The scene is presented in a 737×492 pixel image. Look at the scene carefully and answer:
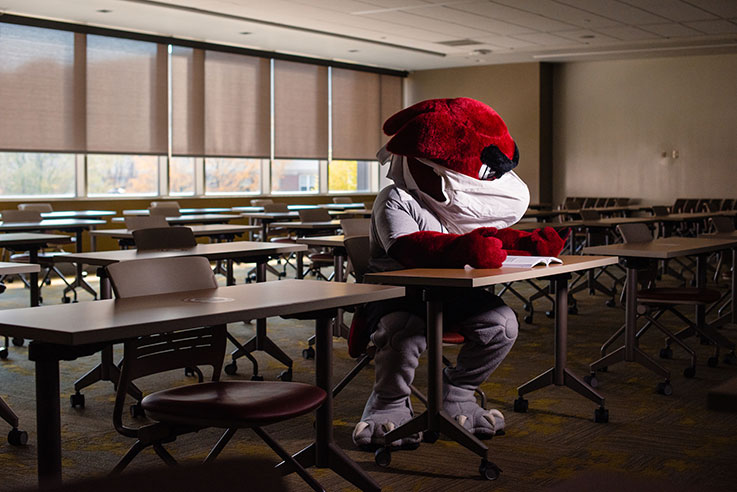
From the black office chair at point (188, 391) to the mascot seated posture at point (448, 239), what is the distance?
31.2 inches

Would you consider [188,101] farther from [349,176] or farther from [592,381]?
[592,381]

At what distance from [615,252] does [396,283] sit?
179 centimetres

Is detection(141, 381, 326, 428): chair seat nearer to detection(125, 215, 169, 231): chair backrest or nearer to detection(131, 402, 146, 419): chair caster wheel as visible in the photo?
detection(131, 402, 146, 419): chair caster wheel

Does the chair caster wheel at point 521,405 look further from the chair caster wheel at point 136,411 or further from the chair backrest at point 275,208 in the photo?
the chair backrest at point 275,208

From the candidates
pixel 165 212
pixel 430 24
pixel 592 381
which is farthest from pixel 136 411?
pixel 430 24

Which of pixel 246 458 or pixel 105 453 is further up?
pixel 246 458

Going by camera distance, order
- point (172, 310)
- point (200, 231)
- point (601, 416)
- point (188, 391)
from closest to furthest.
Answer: point (172, 310) < point (188, 391) < point (601, 416) < point (200, 231)

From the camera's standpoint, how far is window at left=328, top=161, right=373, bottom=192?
15531mm

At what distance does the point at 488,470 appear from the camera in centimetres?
313

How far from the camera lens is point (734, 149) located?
1391 cm

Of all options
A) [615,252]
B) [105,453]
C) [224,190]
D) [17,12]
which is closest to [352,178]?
[224,190]

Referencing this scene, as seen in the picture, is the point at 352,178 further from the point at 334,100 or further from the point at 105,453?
the point at 105,453

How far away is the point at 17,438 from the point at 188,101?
9.70m

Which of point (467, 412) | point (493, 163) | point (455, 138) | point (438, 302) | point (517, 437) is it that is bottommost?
point (517, 437)
